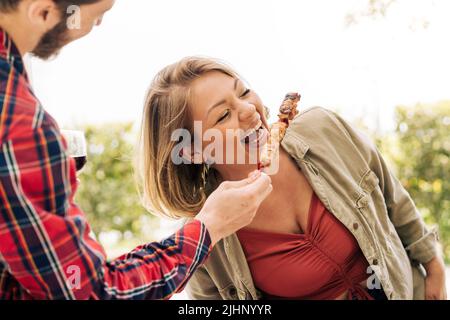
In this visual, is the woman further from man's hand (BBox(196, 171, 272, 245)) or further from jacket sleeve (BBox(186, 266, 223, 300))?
man's hand (BBox(196, 171, 272, 245))

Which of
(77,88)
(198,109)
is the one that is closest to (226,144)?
(198,109)

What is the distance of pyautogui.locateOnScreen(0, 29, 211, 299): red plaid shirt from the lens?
33.9 inches

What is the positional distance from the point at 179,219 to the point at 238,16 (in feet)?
6.94

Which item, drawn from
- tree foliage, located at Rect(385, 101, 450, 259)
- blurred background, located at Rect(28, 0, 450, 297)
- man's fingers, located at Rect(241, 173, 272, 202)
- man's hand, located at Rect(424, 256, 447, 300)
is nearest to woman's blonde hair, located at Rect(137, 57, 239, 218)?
man's fingers, located at Rect(241, 173, 272, 202)

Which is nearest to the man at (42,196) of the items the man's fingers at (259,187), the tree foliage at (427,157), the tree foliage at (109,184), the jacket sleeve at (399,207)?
the man's fingers at (259,187)

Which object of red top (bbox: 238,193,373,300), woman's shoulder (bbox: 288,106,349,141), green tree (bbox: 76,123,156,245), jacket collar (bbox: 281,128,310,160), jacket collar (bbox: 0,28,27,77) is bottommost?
green tree (bbox: 76,123,156,245)

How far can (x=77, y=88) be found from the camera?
3742 mm

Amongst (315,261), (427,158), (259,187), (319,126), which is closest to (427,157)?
(427,158)

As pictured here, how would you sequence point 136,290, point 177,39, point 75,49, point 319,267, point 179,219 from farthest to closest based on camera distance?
point 75,49 → point 177,39 → point 179,219 → point 319,267 → point 136,290

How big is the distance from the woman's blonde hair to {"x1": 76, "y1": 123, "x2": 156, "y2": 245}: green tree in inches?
92.6

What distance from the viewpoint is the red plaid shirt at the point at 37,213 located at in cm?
86

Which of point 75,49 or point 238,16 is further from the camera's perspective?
point 75,49

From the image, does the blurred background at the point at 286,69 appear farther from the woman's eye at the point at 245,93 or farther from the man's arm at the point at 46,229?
the man's arm at the point at 46,229
